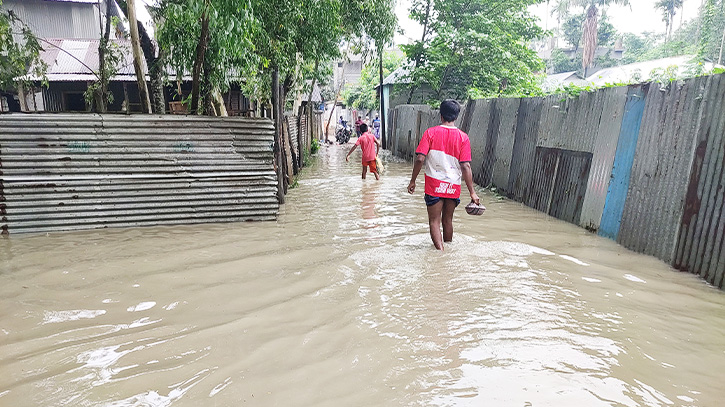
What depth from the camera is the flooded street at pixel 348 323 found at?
2.55 metres

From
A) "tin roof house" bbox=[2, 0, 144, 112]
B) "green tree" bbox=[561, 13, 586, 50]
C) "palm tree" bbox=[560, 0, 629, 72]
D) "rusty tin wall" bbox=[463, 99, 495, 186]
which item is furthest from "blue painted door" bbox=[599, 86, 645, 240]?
"green tree" bbox=[561, 13, 586, 50]

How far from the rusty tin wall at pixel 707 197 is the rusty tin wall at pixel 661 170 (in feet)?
0.29

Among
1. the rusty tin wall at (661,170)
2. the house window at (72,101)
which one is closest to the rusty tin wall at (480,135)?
the rusty tin wall at (661,170)

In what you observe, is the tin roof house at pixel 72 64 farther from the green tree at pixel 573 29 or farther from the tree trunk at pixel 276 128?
the green tree at pixel 573 29

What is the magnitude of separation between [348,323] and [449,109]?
101 inches

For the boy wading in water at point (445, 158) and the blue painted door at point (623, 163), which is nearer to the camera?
the boy wading in water at point (445, 158)

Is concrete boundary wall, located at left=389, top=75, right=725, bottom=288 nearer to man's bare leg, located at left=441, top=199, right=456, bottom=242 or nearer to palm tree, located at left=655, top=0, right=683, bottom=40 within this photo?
man's bare leg, located at left=441, top=199, right=456, bottom=242

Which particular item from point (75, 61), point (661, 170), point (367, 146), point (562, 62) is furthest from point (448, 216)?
point (562, 62)

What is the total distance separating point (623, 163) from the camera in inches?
226

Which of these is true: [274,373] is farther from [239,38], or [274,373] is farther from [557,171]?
[557,171]

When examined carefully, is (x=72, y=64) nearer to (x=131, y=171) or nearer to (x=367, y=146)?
(x=367, y=146)

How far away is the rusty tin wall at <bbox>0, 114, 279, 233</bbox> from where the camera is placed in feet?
19.0

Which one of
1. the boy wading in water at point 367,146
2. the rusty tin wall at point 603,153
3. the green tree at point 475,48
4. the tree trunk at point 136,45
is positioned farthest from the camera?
the green tree at point 475,48

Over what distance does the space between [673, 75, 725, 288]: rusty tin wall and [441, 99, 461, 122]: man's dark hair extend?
7.46 feet
